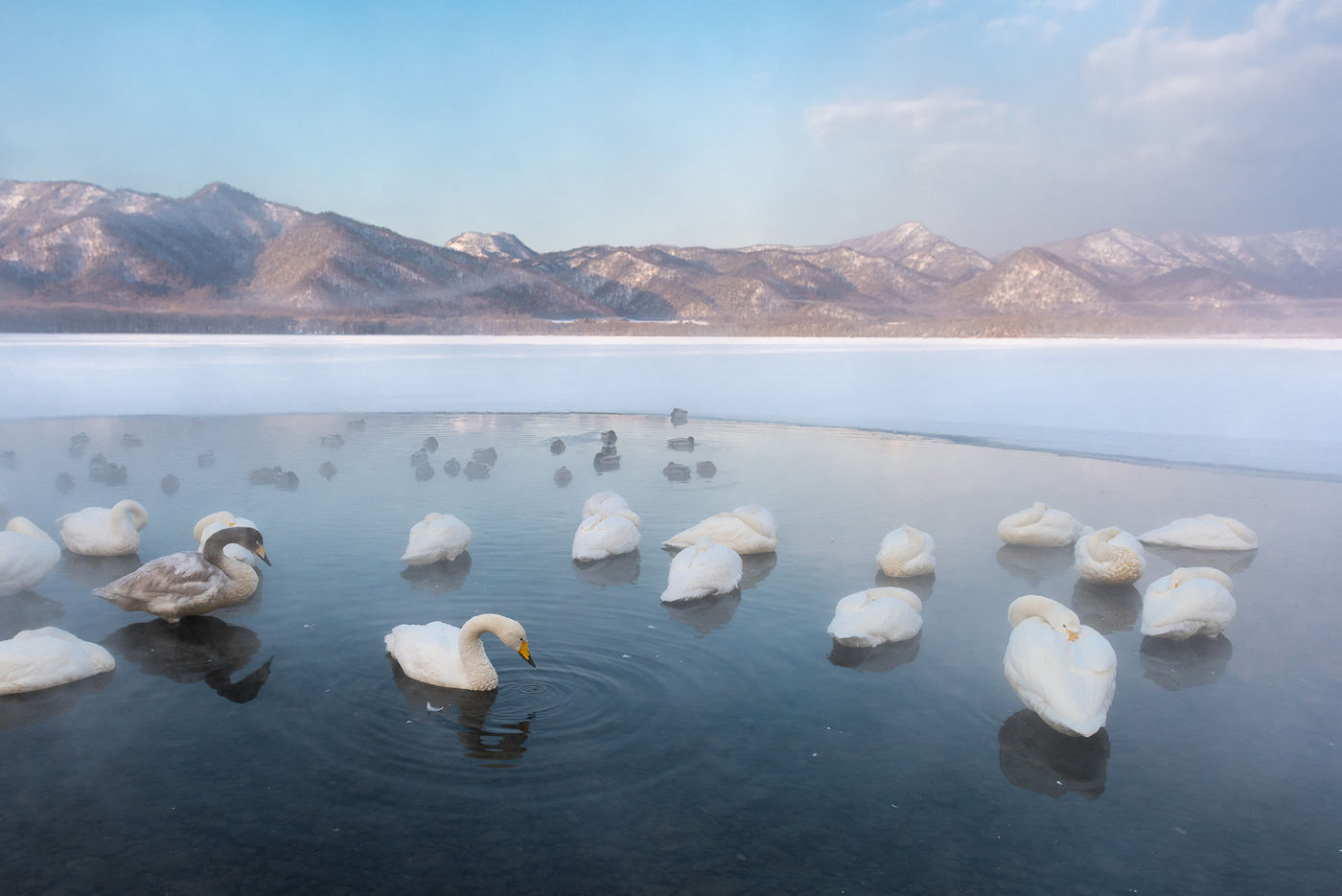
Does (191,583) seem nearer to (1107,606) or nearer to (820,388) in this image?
(1107,606)

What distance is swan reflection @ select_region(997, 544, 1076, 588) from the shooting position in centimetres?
805

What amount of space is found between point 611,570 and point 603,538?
0.28 metres

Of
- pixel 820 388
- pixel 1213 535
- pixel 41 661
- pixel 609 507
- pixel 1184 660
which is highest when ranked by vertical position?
pixel 609 507

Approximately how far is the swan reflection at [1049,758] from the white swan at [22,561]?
6633 millimetres

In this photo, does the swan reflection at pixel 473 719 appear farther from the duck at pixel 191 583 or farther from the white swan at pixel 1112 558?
the white swan at pixel 1112 558

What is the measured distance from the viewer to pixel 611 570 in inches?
303

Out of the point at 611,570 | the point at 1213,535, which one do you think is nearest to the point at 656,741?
the point at 611,570

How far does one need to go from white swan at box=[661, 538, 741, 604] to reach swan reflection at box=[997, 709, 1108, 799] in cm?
240

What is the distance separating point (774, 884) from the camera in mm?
3645

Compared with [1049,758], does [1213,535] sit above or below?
above

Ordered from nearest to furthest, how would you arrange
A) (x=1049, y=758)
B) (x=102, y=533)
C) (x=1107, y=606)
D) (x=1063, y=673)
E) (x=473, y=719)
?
(x=1049, y=758) < (x=1063, y=673) < (x=473, y=719) < (x=1107, y=606) < (x=102, y=533)

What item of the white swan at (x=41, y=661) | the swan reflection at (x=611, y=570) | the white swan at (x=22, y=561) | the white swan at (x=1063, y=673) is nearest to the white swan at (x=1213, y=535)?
the white swan at (x=1063, y=673)

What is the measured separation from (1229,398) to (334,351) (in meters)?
28.5

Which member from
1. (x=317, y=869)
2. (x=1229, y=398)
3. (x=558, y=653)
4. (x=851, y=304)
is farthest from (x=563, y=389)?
(x=851, y=304)
